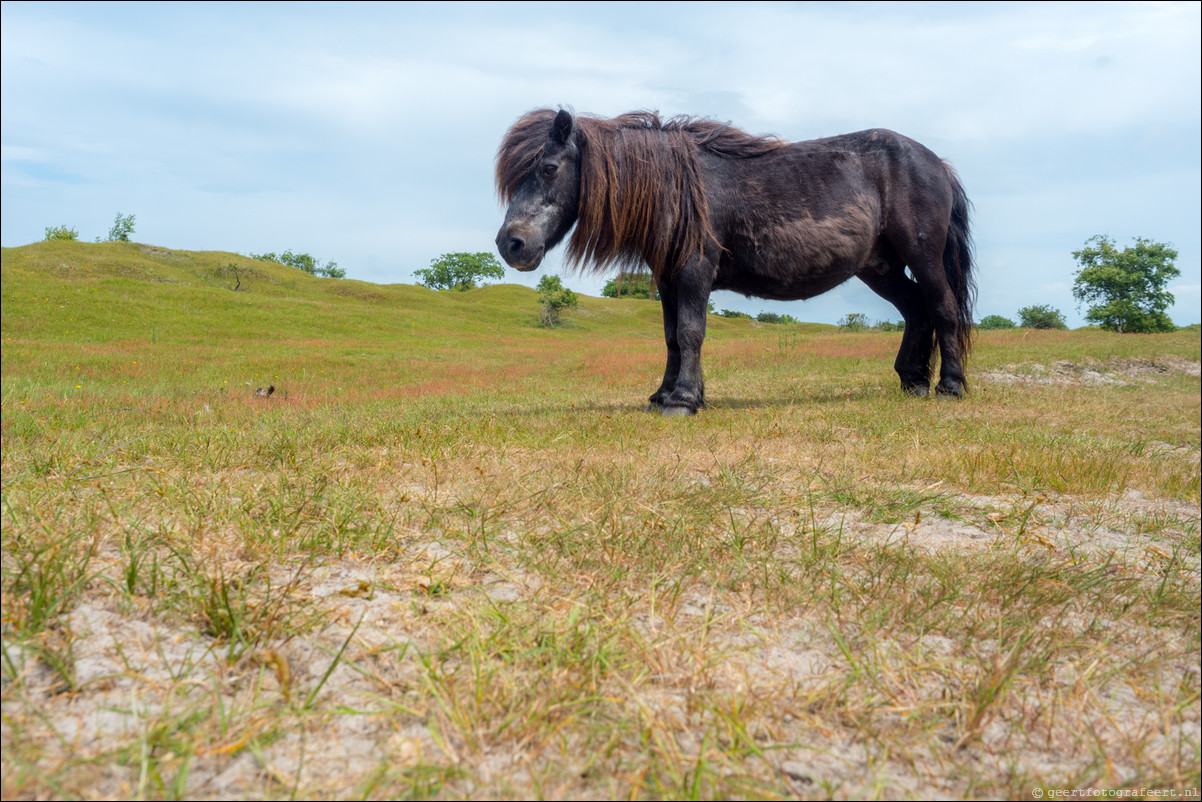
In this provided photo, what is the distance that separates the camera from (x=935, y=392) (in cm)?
760

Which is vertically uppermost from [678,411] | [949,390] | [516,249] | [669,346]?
[516,249]

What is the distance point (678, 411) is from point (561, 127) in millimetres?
2732

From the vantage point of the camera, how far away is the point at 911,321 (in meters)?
7.87

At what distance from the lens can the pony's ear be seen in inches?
219

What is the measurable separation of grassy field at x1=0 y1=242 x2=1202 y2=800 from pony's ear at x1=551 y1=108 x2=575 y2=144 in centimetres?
278

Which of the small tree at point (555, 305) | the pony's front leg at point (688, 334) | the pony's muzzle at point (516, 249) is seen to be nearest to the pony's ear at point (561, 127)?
the pony's muzzle at point (516, 249)

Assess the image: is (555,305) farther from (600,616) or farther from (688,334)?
(600,616)

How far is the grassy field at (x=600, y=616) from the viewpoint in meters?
1.26

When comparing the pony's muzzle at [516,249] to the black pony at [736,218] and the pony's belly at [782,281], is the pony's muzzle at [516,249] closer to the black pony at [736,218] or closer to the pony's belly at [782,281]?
the black pony at [736,218]

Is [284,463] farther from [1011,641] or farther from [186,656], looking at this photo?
[1011,641]

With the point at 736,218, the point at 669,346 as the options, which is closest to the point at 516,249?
the point at 669,346

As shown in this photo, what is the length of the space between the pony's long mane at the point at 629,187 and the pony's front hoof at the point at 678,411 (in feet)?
4.30

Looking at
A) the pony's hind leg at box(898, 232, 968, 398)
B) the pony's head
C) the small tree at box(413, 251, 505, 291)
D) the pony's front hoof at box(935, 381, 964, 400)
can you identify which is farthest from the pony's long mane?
the small tree at box(413, 251, 505, 291)

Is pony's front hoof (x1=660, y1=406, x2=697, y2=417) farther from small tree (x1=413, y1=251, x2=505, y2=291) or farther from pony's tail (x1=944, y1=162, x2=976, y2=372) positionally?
small tree (x1=413, y1=251, x2=505, y2=291)
